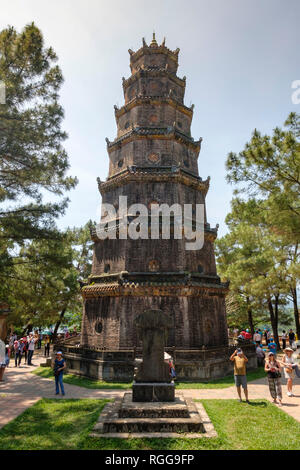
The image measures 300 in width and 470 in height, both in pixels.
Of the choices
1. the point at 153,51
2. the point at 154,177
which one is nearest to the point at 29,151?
the point at 154,177

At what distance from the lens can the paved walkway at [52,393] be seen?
8.71m

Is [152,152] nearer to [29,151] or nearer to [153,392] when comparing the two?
[29,151]

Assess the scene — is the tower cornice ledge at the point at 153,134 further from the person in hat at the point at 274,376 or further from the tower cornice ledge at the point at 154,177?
the person in hat at the point at 274,376

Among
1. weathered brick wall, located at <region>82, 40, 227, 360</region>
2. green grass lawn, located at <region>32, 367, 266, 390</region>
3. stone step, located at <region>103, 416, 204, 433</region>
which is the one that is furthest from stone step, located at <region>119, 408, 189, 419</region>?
weathered brick wall, located at <region>82, 40, 227, 360</region>

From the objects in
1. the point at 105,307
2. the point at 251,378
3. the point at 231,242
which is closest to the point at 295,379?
the point at 251,378

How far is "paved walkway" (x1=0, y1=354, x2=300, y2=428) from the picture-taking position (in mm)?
8708

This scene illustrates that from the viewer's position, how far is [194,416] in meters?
6.98

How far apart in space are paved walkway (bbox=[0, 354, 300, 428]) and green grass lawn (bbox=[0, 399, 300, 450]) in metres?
0.52

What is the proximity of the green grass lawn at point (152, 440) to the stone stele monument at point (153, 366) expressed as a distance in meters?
1.38

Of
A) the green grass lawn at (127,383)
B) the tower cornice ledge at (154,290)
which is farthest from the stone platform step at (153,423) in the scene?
the tower cornice ledge at (154,290)

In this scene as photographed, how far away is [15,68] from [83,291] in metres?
11.9

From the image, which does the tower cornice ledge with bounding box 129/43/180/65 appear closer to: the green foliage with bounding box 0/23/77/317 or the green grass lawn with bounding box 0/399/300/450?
the green foliage with bounding box 0/23/77/317
